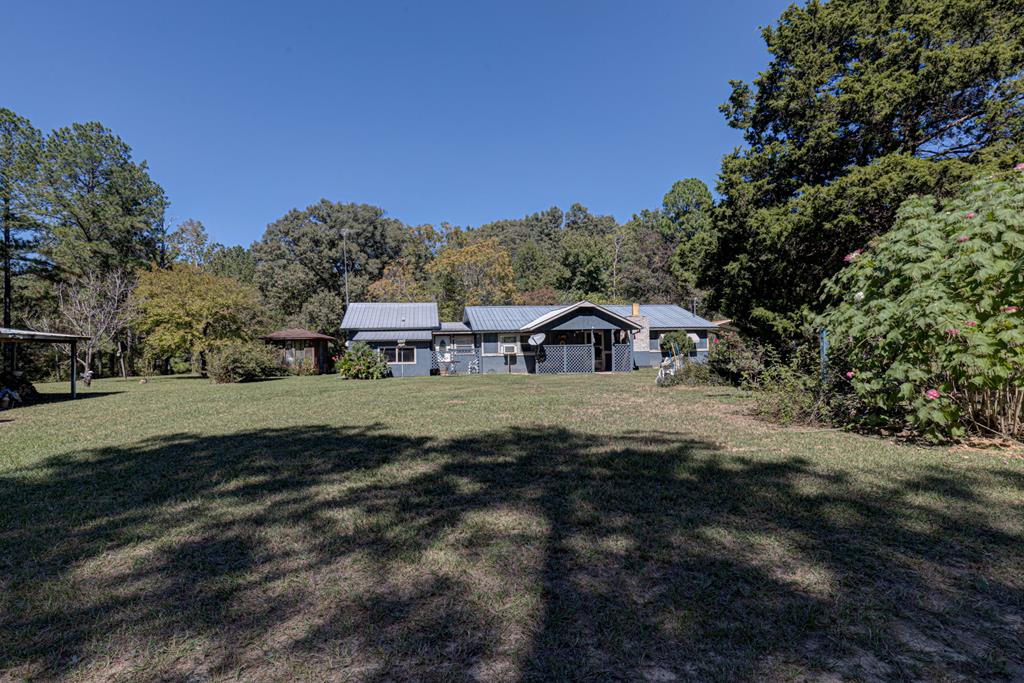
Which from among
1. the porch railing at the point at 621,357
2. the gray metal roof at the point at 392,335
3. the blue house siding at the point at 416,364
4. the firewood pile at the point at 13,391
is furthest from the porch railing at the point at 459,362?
the firewood pile at the point at 13,391

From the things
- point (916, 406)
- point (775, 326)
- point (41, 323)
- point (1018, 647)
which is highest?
point (41, 323)

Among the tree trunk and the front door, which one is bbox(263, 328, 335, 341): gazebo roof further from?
the tree trunk

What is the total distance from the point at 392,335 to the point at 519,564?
26373 mm

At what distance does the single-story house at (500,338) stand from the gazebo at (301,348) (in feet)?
18.0

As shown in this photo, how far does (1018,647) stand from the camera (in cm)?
221

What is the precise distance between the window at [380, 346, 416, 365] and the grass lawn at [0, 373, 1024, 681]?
2180 centimetres

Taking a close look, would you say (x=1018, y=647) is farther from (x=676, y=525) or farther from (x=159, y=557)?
(x=159, y=557)

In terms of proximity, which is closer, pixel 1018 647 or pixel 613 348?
pixel 1018 647

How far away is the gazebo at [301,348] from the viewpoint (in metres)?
33.9

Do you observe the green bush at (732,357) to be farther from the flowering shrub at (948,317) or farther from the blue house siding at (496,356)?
the blue house siding at (496,356)

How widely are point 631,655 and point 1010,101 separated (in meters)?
15.7

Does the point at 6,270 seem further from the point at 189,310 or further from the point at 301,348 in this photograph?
the point at 301,348

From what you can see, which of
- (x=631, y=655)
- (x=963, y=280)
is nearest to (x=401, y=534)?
(x=631, y=655)

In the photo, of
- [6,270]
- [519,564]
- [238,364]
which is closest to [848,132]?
[519,564]
